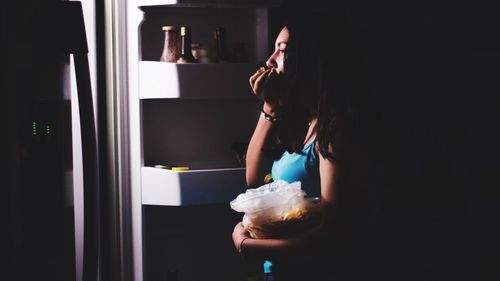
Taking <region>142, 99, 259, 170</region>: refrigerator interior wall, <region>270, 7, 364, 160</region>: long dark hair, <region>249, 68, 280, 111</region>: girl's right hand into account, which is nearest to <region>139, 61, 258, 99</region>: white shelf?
<region>142, 99, 259, 170</region>: refrigerator interior wall

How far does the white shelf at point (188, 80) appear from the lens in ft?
5.41

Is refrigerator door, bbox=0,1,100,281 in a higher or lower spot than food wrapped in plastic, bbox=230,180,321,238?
higher

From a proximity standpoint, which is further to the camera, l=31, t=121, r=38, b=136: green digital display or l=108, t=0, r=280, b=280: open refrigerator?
l=108, t=0, r=280, b=280: open refrigerator

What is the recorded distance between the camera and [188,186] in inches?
65.1

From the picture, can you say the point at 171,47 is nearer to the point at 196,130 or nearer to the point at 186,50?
the point at 186,50

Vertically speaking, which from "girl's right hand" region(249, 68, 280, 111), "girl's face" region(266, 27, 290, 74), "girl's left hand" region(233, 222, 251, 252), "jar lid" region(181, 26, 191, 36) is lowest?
Answer: "girl's left hand" region(233, 222, 251, 252)

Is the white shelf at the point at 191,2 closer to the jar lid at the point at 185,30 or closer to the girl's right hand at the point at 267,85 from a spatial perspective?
the jar lid at the point at 185,30

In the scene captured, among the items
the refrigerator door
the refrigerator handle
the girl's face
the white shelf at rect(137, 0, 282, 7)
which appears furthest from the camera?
the white shelf at rect(137, 0, 282, 7)

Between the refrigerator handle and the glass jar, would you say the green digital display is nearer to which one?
the refrigerator handle

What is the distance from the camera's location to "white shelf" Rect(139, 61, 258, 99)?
165cm

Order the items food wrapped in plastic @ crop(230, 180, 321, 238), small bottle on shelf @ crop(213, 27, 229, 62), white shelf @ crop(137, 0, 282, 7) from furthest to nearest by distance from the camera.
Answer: small bottle on shelf @ crop(213, 27, 229, 62) → white shelf @ crop(137, 0, 282, 7) → food wrapped in plastic @ crop(230, 180, 321, 238)

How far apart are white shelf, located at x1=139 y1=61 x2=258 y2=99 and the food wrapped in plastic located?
2.14 ft

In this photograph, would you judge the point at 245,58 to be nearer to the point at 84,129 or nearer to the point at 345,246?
the point at 345,246

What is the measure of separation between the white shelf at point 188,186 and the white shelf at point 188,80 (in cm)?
23
